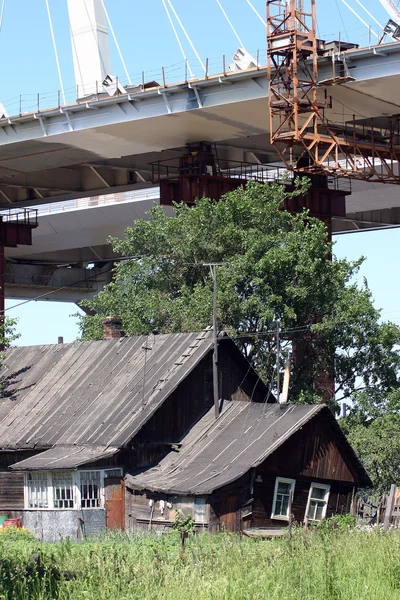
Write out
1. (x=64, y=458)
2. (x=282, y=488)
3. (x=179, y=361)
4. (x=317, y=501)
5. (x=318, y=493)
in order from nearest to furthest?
(x=282, y=488)
(x=317, y=501)
(x=318, y=493)
(x=64, y=458)
(x=179, y=361)

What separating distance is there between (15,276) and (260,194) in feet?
137

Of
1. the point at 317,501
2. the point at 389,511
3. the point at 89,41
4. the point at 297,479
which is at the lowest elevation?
the point at 389,511

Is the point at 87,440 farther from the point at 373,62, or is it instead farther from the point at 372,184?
the point at 372,184

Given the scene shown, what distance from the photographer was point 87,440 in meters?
33.6

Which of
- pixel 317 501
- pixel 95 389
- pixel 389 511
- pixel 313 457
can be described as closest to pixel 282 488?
pixel 313 457

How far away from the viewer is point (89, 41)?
6153 cm

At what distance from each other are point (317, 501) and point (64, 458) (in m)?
7.15

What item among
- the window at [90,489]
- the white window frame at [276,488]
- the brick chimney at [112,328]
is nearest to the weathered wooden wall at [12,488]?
the window at [90,489]

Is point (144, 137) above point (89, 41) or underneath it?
A: underneath

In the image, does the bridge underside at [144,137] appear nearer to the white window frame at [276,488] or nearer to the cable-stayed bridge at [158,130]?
the cable-stayed bridge at [158,130]

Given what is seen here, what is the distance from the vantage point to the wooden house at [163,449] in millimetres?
31188

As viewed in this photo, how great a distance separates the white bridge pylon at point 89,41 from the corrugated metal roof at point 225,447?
30581 millimetres

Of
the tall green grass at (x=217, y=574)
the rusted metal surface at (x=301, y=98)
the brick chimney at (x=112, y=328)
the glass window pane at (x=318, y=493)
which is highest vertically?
the rusted metal surface at (x=301, y=98)

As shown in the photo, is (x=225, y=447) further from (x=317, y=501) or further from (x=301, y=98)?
(x=301, y=98)
